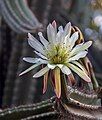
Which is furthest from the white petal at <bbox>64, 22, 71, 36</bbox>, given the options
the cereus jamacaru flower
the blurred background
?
the blurred background

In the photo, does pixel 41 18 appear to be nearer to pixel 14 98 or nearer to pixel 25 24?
pixel 14 98

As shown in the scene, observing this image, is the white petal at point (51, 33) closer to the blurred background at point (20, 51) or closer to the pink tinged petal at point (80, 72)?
the pink tinged petal at point (80, 72)

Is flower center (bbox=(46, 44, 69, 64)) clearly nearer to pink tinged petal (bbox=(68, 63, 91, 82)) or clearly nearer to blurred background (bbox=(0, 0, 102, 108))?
pink tinged petal (bbox=(68, 63, 91, 82))

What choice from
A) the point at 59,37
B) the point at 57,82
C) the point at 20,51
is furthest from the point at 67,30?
the point at 20,51

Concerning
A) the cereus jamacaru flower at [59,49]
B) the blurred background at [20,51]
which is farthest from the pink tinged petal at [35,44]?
the blurred background at [20,51]

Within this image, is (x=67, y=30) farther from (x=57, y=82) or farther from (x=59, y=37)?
(x=57, y=82)

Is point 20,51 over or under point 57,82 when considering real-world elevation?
over
